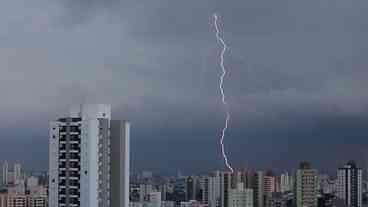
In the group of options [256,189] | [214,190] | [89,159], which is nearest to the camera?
[89,159]

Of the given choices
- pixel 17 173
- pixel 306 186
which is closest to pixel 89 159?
pixel 17 173

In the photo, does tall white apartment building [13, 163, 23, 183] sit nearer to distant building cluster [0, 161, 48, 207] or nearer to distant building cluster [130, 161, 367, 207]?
distant building cluster [0, 161, 48, 207]

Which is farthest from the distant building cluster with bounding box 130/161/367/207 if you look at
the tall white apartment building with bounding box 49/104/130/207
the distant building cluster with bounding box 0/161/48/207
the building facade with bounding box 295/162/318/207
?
the distant building cluster with bounding box 0/161/48/207

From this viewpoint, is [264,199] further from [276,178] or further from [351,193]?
[351,193]

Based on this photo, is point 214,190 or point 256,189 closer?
point 214,190

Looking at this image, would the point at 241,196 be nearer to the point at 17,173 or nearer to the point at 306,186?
the point at 306,186
